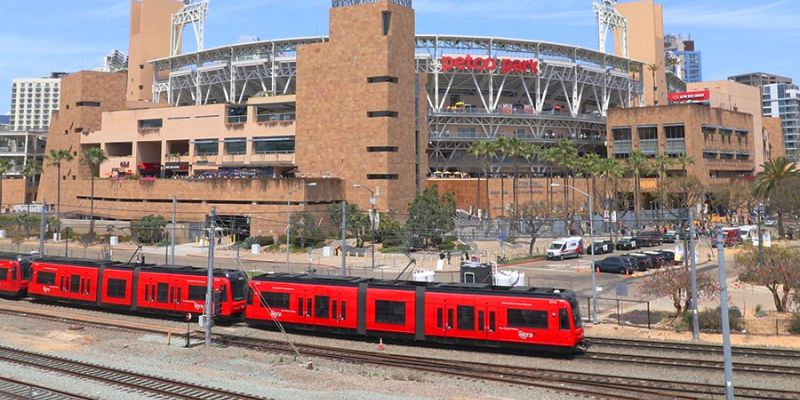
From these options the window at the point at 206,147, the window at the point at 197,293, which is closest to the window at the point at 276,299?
the window at the point at 197,293

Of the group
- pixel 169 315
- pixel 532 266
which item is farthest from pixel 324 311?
pixel 532 266

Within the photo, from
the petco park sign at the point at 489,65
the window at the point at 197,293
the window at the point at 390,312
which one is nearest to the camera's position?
the window at the point at 390,312

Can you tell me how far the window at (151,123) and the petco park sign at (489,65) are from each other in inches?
2179

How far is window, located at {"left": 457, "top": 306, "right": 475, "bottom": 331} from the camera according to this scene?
28516mm

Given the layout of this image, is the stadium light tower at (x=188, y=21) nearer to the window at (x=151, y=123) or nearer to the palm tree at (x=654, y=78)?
the window at (x=151, y=123)

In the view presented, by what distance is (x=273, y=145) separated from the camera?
4156 inches

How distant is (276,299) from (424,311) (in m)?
8.57

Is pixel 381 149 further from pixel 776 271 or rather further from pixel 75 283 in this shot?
pixel 776 271

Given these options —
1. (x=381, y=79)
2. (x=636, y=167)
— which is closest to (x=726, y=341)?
(x=381, y=79)

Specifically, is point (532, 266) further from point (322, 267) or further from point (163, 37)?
point (163, 37)


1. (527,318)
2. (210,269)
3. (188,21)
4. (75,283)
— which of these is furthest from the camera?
(188,21)

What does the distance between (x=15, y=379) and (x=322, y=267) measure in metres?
42.4

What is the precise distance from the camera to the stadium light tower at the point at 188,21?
146250mm

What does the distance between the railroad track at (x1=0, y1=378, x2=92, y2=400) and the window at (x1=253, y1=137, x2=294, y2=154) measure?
82765mm
